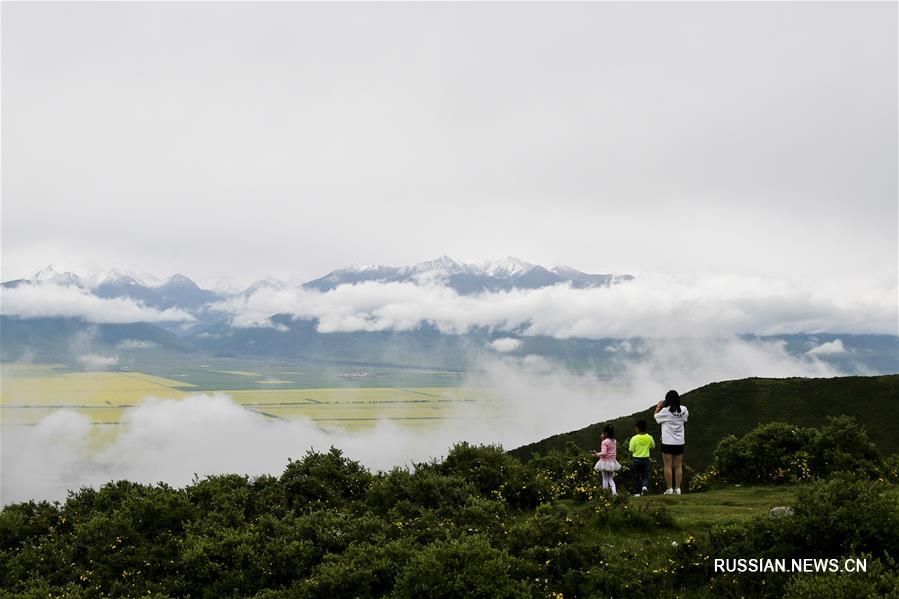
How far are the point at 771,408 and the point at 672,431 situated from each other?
2488 cm

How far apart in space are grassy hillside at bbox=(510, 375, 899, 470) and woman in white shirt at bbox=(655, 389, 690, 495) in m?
14.9

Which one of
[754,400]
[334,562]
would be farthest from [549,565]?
[754,400]

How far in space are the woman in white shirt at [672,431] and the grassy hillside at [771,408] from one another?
48.9ft

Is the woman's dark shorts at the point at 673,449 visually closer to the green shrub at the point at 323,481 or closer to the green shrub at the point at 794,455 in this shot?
the green shrub at the point at 794,455

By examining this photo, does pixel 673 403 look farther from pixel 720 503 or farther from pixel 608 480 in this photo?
pixel 608 480

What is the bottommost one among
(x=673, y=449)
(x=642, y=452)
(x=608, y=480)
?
(x=608, y=480)

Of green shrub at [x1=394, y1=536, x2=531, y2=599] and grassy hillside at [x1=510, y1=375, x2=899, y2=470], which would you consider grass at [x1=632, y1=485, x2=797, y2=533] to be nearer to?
green shrub at [x1=394, y1=536, x2=531, y2=599]

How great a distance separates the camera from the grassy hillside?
113 ft

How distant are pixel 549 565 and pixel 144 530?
Answer: 9.02 meters

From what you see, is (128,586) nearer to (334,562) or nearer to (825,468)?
(334,562)

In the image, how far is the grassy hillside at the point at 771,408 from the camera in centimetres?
3459

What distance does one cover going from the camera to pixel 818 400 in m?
38.2

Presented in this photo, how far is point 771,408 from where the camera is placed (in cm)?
3834

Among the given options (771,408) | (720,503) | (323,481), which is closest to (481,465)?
(323,481)
